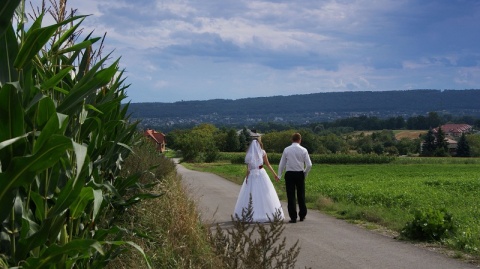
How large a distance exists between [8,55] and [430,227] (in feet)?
30.6

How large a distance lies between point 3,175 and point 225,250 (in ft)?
7.95

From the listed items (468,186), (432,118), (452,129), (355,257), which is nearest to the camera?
(355,257)

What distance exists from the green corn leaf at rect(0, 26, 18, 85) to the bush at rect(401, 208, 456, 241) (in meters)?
9.24

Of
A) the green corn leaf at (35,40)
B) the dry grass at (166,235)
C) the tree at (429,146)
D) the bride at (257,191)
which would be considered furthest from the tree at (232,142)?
the green corn leaf at (35,40)

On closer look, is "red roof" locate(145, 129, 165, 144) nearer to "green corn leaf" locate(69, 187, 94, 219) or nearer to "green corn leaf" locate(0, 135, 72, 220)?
"green corn leaf" locate(69, 187, 94, 219)

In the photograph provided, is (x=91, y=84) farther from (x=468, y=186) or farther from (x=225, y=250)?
(x=468, y=186)

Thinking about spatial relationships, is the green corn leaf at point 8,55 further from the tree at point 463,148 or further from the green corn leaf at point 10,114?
the tree at point 463,148

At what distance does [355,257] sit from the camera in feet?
31.7

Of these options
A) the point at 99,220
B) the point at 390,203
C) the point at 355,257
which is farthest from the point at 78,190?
the point at 390,203

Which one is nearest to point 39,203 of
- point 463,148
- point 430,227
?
point 430,227

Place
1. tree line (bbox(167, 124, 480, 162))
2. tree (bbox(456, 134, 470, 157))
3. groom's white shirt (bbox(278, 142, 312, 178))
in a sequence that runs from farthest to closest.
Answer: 1. tree (bbox(456, 134, 470, 157))
2. tree line (bbox(167, 124, 480, 162))
3. groom's white shirt (bbox(278, 142, 312, 178))

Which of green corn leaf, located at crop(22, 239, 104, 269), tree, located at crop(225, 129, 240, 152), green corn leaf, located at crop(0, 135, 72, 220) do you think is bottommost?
tree, located at crop(225, 129, 240, 152)

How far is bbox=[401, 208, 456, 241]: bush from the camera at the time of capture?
11016 millimetres

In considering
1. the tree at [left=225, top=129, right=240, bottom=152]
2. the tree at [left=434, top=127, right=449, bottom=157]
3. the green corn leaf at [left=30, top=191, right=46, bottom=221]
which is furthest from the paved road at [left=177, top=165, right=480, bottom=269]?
the tree at [left=434, top=127, right=449, bottom=157]
